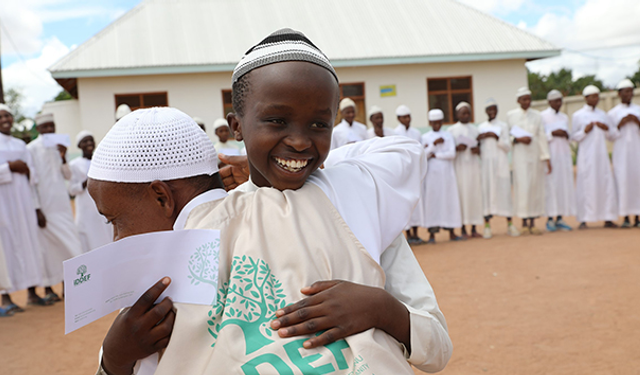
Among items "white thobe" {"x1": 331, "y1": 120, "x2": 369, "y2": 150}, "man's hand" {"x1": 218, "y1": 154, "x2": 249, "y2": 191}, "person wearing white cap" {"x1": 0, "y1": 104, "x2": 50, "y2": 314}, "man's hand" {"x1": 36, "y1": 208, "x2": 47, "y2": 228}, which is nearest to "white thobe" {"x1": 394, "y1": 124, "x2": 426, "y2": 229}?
"white thobe" {"x1": 331, "y1": 120, "x2": 369, "y2": 150}

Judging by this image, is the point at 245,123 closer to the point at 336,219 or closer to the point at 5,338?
the point at 336,219

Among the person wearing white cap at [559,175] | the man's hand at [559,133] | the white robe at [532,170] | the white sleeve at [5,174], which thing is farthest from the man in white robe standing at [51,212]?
the man's hand at [559,133]

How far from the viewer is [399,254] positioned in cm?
144

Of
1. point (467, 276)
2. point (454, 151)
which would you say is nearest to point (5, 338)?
point (467, 276)

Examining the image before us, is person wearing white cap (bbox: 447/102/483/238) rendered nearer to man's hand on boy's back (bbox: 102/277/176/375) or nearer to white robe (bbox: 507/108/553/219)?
white robe (bbox: 507/108/553/219)

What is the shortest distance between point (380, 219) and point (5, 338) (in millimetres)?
5384

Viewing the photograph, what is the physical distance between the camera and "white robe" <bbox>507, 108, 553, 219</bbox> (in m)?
9.87

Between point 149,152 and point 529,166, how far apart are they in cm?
952

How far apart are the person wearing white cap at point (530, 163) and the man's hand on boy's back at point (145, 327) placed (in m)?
9.48

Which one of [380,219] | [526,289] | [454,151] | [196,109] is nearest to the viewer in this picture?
[380,219]

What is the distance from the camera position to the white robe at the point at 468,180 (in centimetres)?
1016

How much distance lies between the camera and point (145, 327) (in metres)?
1.20

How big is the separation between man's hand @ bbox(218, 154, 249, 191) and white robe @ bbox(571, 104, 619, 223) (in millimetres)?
9439

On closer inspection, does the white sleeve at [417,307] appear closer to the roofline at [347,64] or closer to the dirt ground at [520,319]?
the dirt ground at [520,319]
